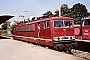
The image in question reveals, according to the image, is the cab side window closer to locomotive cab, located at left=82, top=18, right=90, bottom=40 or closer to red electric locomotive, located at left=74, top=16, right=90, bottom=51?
red electric locomotive, located at left=74, top=16, right=90, bottom=51

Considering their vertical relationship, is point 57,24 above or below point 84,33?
above

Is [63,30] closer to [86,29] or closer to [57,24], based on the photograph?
[57,24]

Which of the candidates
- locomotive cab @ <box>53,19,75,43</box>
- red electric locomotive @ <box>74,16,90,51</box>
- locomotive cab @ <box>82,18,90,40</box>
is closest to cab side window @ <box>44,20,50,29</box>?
locomotive cab @ <box>53,19,75,43</box>

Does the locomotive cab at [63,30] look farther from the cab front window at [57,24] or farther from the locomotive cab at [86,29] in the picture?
the locomotive cab at [86,29]

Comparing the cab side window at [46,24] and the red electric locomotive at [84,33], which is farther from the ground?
the cab side window at [46,24]

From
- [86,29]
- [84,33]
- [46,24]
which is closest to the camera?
[86,29]

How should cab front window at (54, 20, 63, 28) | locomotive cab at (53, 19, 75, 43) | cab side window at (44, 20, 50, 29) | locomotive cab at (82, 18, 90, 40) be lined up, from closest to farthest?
locomotive cab at (53, 19, 75, 43), locomotive cab at (82, 18, 90, 40), cab front window at (54, 20, 63, 28), cab side window at (44, 20, 50, 29)

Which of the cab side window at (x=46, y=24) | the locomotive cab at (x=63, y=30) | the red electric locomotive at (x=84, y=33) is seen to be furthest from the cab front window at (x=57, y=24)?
the red electric locomotive at (x=84, y=33)

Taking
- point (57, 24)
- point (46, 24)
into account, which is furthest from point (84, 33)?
point (46, 24)


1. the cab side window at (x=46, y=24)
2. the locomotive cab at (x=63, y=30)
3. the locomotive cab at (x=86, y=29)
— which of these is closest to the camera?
the locomotive cab at (x=63, y=30)

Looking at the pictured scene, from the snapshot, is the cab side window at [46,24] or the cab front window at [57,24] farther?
the cab side window at [46,24]

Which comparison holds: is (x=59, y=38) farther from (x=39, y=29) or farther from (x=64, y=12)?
(x=64, y=12)

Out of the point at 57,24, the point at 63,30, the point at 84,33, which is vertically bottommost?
the point at 84,33

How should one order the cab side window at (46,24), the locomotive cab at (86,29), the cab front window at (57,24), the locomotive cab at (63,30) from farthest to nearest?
the cab side window at (46,24), the cab front window at (57,24), the locomotive cab at (86,29), the locomotive cab at (63,30)
